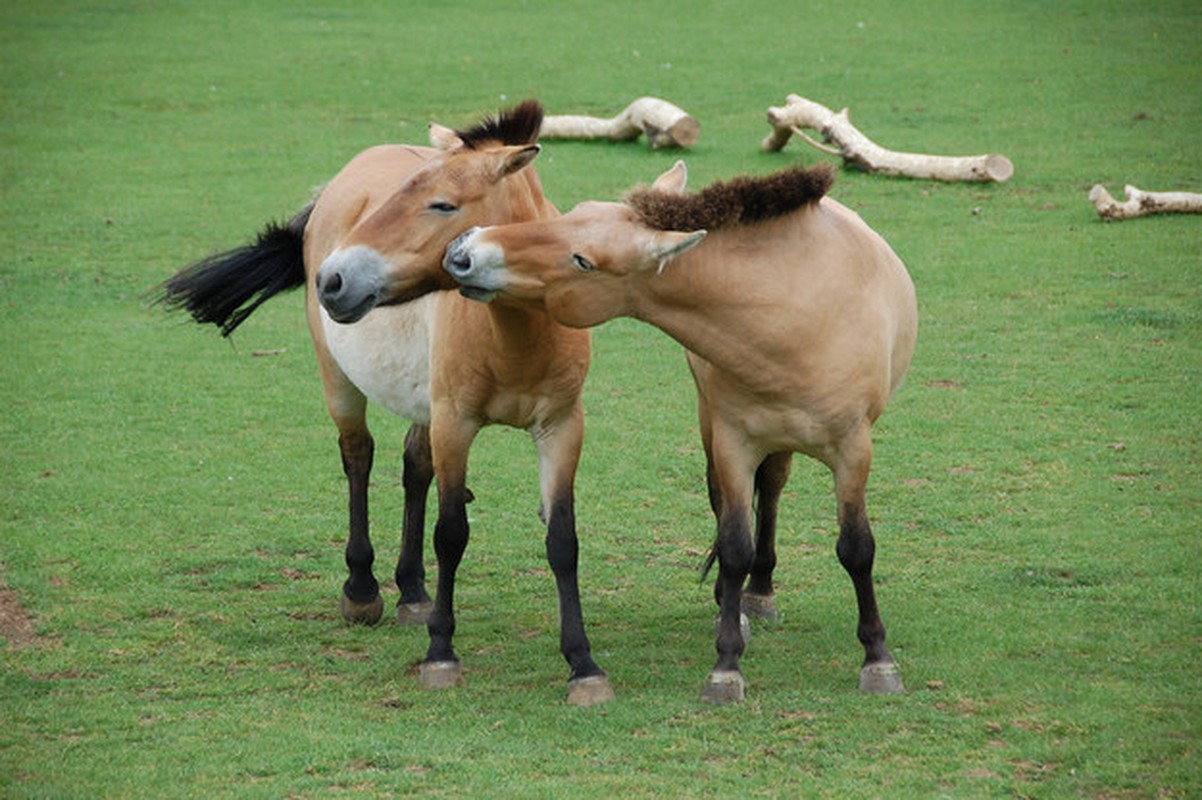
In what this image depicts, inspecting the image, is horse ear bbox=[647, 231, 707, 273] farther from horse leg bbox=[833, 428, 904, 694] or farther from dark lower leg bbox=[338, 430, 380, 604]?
dark lower leg bbox=[338, 430, 380, 604]

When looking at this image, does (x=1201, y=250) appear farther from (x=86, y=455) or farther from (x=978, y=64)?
(x=86, y=455)

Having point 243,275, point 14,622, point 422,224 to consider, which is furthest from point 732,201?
point 14,622

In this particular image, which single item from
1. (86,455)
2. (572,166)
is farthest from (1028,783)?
(572,166)

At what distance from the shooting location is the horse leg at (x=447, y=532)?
629 centimetres

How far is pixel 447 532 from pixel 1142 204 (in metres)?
9.52

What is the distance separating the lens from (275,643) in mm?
6805

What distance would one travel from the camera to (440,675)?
6.27 meters

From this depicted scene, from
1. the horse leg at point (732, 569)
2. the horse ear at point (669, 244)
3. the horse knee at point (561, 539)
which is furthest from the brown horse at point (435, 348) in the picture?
the horse ear at point (669, 244)

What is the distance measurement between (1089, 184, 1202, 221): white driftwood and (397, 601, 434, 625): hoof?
28.9 ft

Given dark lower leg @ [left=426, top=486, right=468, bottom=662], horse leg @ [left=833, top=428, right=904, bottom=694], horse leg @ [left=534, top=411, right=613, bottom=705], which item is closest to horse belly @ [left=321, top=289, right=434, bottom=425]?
dark lower leg @ [left=426, top=486, right=468, bottom=662]

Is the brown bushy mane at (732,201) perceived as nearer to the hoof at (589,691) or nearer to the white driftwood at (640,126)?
the hoof at (589,691)

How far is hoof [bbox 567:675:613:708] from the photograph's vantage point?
19.6 feet

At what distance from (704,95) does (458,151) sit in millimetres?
13823

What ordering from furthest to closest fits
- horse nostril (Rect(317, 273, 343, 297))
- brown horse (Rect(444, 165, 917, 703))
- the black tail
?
1. the black tail
2. horse nostril (Rect(317, 273, 343, 297))
3. brown horse (Rect(444, 165, 917, 703))
